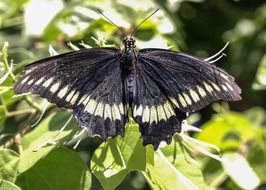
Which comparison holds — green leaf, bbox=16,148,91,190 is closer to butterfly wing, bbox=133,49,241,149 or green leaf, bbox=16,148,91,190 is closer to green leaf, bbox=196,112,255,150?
butterfly wing, bbox=133,49,241,149

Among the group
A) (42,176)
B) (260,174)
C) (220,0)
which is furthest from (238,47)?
(42,176)

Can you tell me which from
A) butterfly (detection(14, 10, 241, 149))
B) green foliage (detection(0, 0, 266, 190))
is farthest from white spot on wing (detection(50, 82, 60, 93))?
green foliage (detection(0, 0, 266, 190))

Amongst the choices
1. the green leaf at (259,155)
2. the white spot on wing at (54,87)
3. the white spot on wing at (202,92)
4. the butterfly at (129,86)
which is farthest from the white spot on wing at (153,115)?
the green leaf at (259,155)

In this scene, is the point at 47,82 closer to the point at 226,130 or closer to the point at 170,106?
the point at 170,106

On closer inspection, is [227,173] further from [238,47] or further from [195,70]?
[238,47]

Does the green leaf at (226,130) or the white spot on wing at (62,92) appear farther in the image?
the green leaf at (226,130)

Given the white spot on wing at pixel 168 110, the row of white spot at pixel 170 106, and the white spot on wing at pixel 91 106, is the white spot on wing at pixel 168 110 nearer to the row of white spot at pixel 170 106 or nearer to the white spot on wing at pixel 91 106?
the row of white spot at pixel 170 106

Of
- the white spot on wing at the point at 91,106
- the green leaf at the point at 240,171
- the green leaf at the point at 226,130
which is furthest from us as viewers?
the green leaf at the point at 226,130

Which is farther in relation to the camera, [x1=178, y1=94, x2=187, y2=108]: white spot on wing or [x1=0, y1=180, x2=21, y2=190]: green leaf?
[x1=178, y1=94, x2=187, y2=108]: white spot on wing

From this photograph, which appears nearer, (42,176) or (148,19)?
(42,176)
